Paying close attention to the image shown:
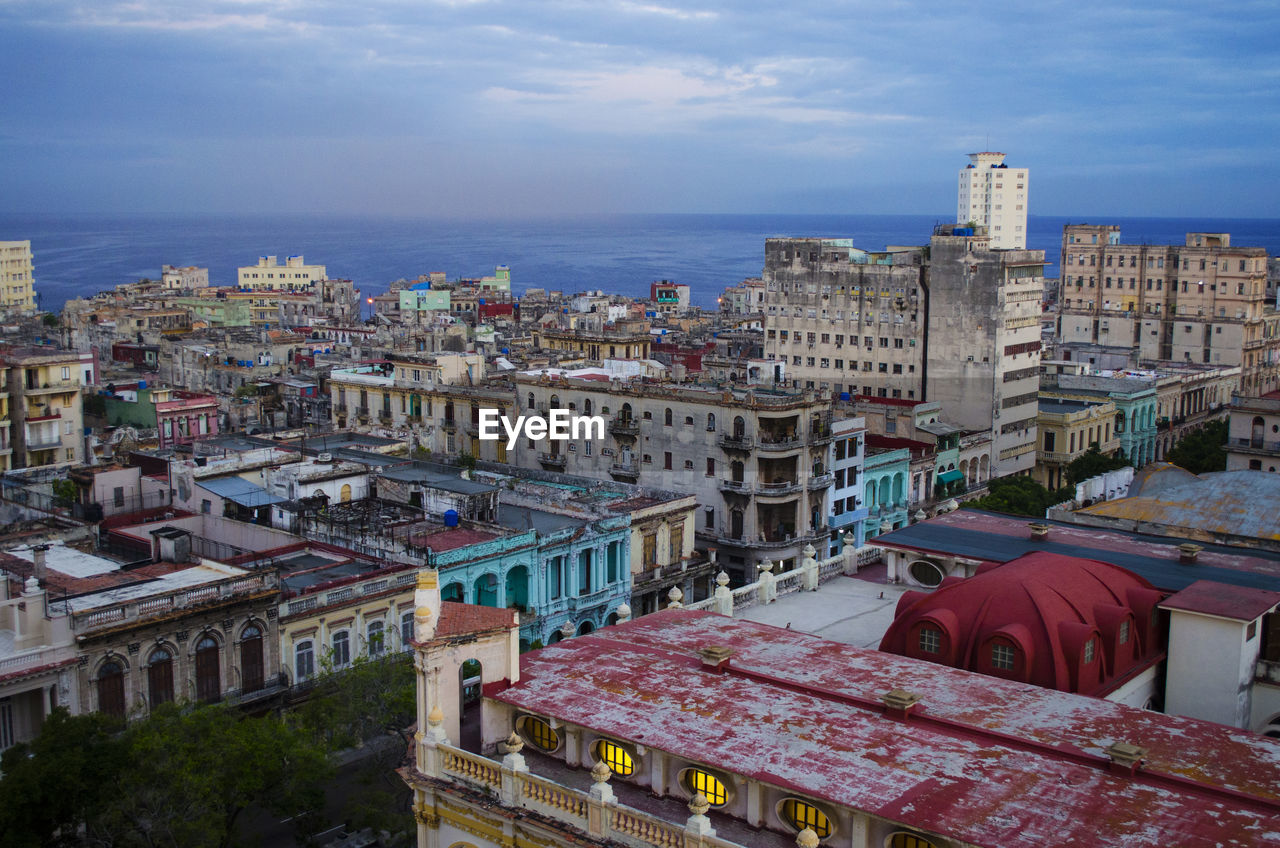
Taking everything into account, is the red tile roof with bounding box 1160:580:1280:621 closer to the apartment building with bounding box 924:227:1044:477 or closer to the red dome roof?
the red dome roof

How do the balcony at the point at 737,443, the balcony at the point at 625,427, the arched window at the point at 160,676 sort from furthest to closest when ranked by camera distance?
the balcony at the point at 625,427, the balcony at the point at 737,443, the arched window at the point at 160,676

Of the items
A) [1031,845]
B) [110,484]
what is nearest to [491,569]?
[110,484]

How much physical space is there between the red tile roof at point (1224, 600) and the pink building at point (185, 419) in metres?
68.3

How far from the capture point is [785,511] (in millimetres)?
72938

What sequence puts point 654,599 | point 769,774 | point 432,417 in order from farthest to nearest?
1. point 432,417
2. point 654,599
3. point 769,774

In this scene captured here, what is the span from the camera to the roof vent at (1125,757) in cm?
2234

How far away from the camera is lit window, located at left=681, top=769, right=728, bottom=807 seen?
77.7 feet

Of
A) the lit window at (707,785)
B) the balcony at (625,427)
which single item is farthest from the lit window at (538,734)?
the balcony at (625,427)

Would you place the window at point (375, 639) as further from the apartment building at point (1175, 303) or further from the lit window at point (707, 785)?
the apartment building at point (1175, 303)

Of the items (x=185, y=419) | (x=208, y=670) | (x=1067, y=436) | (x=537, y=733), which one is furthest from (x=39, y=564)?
(x=1067, y=436)

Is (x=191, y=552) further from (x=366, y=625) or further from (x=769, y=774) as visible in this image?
(x=769, y=774)

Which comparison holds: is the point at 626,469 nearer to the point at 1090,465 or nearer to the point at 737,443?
the point at 737,443

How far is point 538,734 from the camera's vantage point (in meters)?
26.4

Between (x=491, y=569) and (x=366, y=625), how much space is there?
6.61 meters
